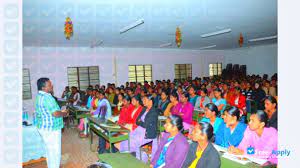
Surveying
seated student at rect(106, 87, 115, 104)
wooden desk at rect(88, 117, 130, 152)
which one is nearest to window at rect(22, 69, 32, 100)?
seated student at rect(106, 87, 115, 104)

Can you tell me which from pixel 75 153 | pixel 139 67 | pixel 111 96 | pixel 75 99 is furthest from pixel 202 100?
pixel 139 67

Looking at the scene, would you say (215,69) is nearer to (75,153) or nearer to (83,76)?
(83,76)

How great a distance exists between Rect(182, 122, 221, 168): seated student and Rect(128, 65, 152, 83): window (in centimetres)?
950

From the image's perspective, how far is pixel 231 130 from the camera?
10.5 ft

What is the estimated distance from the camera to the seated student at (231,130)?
3.10 m

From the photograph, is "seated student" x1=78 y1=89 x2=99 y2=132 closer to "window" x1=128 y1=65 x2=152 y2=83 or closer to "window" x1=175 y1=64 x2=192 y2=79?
"window" x1=128 y1=65 x2=152 y2=83

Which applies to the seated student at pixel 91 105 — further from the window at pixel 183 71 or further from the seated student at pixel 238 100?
the window at pixel 183 71

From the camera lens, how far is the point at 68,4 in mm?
3957

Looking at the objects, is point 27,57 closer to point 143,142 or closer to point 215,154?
point 143,142

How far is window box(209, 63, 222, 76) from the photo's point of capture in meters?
15.8

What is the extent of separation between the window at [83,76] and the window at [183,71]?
16.7 feet

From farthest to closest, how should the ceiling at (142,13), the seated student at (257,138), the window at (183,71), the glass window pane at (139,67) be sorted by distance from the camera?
the window at (183,71), the glass window pane at (139,67), the ceiling at (142,13), the seated student at (257,138)

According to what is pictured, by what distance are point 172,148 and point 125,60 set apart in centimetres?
935

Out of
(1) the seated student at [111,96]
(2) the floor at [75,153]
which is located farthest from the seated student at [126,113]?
(1) the seated student at [111,96]
